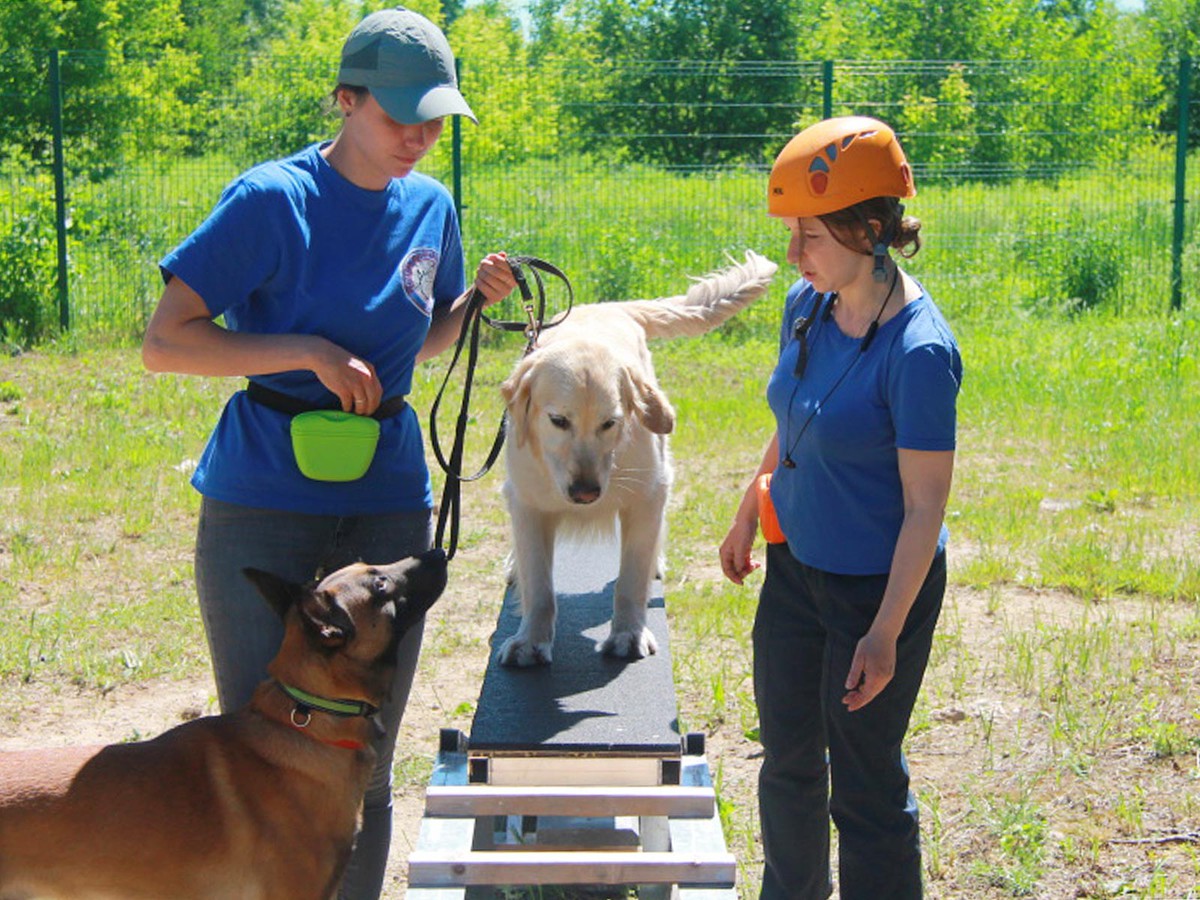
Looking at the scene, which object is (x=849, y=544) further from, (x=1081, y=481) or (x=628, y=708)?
(x=1081, y=481)

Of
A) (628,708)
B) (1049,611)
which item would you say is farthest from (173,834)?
(1049,611)

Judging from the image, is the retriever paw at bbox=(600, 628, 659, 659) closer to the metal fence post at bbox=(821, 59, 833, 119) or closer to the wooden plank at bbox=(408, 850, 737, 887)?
the wooden plank at bbox=(408, 850, 737, 887)

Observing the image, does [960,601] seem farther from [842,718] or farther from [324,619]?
[324,619]

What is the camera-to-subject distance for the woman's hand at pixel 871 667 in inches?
120

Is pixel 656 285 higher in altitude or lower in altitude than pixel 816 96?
lower

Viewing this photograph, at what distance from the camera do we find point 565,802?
3.85 m

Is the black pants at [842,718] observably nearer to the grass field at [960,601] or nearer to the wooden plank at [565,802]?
the wooden plank at [565,802]

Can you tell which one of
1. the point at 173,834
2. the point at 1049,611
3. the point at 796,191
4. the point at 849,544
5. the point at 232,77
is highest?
the point at 232,77

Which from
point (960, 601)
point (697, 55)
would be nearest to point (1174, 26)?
point (697, 55)

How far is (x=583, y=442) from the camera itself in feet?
15.1

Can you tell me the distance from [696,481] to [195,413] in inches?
149

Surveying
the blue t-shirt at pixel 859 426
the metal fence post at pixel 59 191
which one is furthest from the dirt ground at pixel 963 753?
the metal fence post at pixel 59 191

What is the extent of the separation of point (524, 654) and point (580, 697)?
402 mm

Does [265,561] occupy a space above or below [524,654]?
above
